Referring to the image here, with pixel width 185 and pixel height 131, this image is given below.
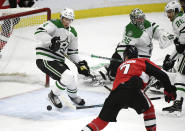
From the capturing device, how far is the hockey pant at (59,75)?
4066mm

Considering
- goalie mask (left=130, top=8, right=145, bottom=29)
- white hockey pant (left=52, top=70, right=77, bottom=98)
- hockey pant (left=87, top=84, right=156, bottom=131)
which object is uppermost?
goalie mask (left=130, top=8, right=145, bottom=29)

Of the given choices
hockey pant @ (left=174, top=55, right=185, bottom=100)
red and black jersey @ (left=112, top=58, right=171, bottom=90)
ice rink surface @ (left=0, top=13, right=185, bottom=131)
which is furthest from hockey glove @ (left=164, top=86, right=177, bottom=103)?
hockey pant @ (left=174, top=55, right=185, bottom=100)

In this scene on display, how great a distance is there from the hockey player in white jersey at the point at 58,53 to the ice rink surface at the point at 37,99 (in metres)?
0.19

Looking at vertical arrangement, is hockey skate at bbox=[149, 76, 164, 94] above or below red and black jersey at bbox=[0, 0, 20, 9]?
below

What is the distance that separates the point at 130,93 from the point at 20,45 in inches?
91.0

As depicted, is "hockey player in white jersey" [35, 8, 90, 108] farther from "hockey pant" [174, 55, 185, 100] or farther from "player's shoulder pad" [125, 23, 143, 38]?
"hockey pant" [174, 55, 185, 100]

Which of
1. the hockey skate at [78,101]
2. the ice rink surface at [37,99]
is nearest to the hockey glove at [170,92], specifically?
the ice rink surface at [37,99]

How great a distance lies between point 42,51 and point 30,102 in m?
0.57

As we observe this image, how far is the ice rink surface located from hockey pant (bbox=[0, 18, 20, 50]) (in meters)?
0.07

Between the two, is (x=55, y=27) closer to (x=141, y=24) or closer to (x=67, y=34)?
(x=67, y=34)

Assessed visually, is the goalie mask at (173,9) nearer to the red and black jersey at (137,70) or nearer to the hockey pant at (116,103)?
the red and black jersey at (137,70)

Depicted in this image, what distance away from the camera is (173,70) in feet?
16.3

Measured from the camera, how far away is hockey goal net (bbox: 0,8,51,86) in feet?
16.2

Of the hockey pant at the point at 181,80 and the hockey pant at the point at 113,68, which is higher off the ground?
the hockey pant at the point at 181,80
